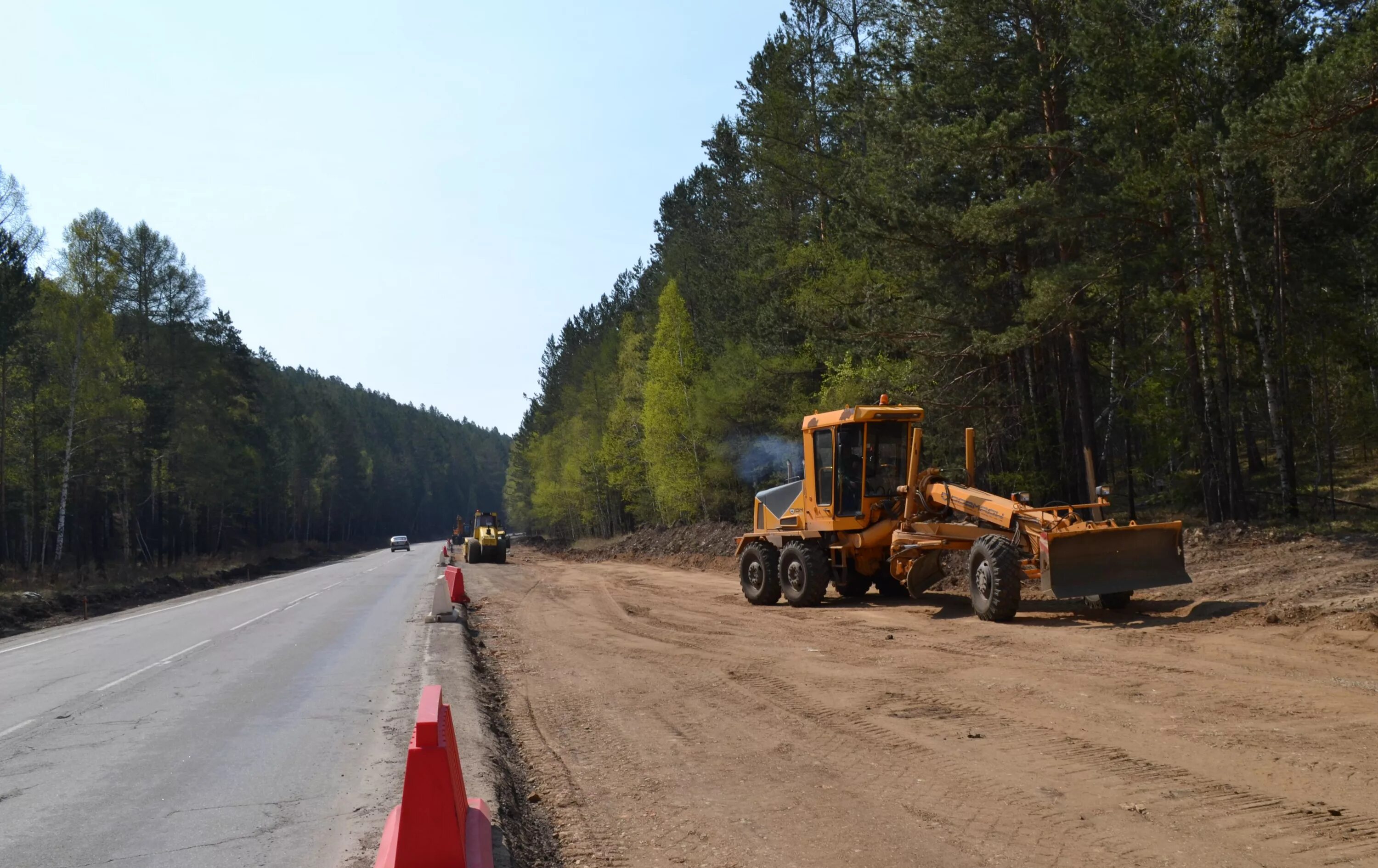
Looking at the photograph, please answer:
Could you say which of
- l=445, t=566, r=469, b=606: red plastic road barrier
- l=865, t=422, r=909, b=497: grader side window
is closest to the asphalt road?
l=445, t=566, r=469, b=606: red plastic road barrier

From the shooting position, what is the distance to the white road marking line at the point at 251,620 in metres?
19.7

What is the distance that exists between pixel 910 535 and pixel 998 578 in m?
2.28

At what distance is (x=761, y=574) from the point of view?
758 inches

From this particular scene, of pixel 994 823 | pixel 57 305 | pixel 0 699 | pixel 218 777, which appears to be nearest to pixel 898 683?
pixel 994 823

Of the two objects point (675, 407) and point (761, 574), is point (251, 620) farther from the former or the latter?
point (675, 407)

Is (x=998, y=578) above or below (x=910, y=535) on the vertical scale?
below

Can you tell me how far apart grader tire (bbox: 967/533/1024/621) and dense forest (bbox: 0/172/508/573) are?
31.9 m

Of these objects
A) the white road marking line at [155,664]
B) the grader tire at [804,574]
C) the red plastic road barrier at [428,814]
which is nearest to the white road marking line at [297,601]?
the white road marking line at [155,664]

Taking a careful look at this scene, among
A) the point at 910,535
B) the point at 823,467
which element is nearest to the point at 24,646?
the point at 823,467

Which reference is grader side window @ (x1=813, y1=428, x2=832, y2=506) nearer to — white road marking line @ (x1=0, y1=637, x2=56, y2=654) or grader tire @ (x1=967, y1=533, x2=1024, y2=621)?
grader tire @ (x1=967, y1=533, x2=1024, y2=621)

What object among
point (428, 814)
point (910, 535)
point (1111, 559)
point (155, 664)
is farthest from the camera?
point (910, 535)

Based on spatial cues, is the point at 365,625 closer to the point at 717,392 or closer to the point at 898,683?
the point at 898,683

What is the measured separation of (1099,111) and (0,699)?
18.6 meters

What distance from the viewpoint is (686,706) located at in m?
9.73
